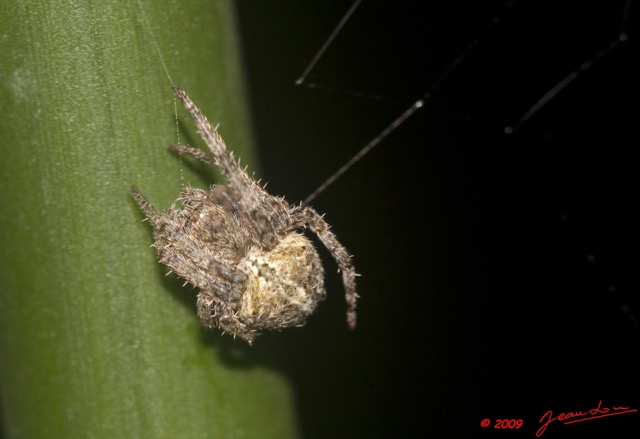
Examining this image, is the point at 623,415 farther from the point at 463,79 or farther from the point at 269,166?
the point at 269,166

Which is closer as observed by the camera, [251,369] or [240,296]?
[251,369]

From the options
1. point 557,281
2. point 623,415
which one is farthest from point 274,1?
point 623,415

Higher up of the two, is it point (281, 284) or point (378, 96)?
point (378, 96)
